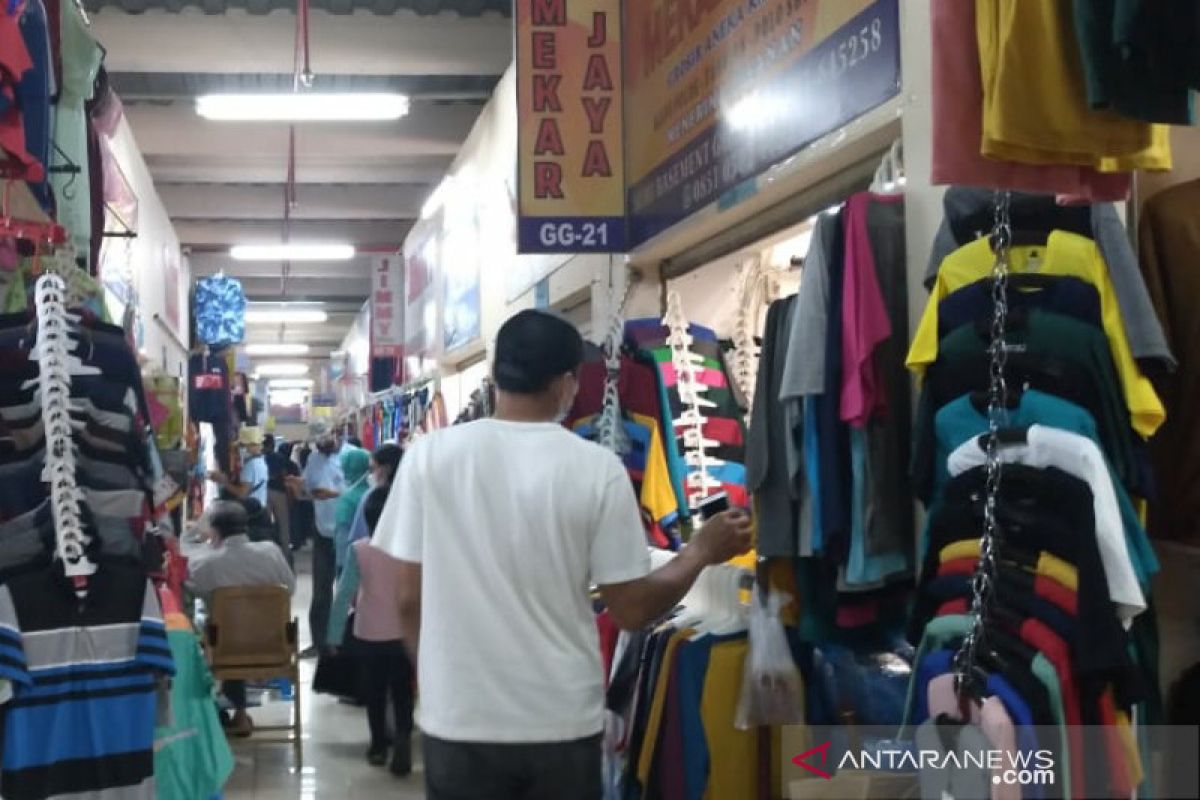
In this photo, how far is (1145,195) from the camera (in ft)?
9.52

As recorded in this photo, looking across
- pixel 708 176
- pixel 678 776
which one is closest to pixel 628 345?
pixel 708 176

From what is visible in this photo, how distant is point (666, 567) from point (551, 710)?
13.8 inches

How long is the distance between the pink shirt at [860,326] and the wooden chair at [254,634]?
14.5ft

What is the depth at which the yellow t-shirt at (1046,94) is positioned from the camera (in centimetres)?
197

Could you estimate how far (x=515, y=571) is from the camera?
2484mm

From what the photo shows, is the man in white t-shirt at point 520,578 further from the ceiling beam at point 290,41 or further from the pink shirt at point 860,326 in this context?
the ceiling beam at point 290,41

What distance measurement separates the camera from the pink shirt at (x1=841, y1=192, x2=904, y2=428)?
299 cm

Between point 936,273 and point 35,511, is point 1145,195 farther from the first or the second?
point 35,511

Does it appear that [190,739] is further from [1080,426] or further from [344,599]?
[1080,426]

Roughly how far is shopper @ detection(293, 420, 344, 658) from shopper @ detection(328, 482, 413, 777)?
45.2 inches

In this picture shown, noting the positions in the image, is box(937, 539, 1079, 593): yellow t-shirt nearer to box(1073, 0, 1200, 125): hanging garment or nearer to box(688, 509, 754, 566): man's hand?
box(688, 509, 754, 566): man's hand

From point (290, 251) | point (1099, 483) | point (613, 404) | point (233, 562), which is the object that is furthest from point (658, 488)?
point (290, 251)

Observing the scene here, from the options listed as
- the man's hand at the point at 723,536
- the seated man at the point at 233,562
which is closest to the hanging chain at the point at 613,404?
the man's hand at the point at 723,536

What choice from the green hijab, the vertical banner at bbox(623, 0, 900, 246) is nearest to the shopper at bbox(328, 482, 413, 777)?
the green hijab
